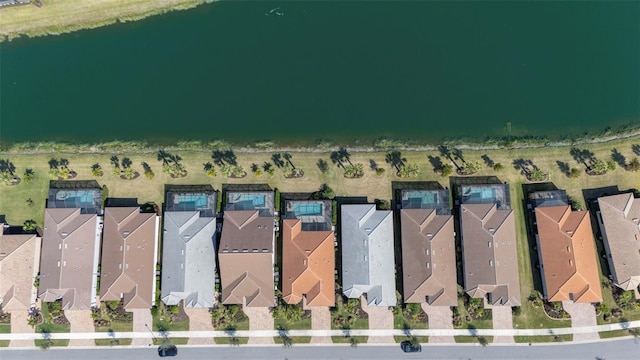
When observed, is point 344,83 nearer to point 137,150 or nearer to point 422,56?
point 422,56

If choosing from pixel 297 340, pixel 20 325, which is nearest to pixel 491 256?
pixel 297 340

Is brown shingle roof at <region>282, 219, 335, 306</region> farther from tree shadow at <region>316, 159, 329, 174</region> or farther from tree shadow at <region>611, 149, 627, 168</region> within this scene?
tree shadow at <region>611, 149, 627, 168</region>

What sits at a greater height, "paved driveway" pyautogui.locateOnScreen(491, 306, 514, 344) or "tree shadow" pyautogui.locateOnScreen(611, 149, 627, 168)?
"tree shadow" pyautogui.locateOnScreen(611, 149, 627, 168)

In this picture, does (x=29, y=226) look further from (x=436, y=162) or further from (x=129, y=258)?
(x=436, y=162)

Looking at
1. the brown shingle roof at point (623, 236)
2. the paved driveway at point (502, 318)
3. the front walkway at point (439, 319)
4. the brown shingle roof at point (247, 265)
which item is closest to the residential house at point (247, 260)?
the brown shingle roof at point (247, 265)

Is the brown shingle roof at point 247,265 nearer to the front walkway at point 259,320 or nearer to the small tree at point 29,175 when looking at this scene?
the front walkway at point 259,320

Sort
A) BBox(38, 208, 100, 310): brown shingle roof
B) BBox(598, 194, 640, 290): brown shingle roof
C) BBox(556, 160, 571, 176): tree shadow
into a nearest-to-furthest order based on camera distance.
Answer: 1. BBox(38, 208, 100, 310): brown shingle roof
2. BBox(598, 194, 640, 290): brown shingle roof
3. BBox(556, 160, 571, 176): tree shadow

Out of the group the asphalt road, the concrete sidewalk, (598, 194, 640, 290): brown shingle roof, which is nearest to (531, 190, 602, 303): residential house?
(598, 194, 640, 290): brown shingle roof
